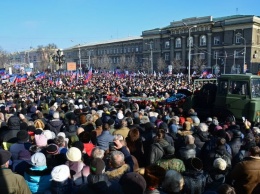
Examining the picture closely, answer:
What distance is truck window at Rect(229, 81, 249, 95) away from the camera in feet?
35.9

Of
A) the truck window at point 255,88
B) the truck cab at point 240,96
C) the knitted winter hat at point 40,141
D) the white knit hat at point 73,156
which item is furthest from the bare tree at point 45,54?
the white knit hat at point 73,156

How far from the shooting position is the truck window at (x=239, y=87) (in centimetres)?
1093

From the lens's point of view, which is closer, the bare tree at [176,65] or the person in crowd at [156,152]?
the person in crowd at [156,152]

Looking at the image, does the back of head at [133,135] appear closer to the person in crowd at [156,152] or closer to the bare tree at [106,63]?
the person in crowd at [156,152]

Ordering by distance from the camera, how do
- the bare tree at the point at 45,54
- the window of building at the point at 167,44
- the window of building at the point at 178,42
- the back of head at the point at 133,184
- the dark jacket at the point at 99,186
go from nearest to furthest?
the back of head at the point at 133,184 < the dark jacket at the point at 99,186 < the window of building at the point at 178,42 < the window of building at the point at 167,44 < the bare tree at the point at 45,54

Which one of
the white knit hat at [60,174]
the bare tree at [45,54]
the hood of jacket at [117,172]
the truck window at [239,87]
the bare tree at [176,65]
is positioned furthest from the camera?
the bare tree at [45,54]

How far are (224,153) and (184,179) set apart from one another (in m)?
1.64

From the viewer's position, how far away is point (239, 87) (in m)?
11.1

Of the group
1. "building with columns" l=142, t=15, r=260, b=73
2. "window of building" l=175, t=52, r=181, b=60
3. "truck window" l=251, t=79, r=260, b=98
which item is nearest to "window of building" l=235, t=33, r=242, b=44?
"building with columns" l=142, t=15, r=260, b=73

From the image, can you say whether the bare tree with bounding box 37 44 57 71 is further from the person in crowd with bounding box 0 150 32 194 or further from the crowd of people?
the person in crowd with bounding box 0 150 32 194

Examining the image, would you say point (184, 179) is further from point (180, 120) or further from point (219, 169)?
point (180, 120)

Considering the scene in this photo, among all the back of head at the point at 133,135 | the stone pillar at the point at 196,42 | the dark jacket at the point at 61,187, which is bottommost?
the dark jacket at the point at 61,187

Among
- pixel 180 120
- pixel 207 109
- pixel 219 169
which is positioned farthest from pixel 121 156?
pixel 207 109

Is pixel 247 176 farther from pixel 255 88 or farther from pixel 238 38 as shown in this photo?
pixel 238 38
